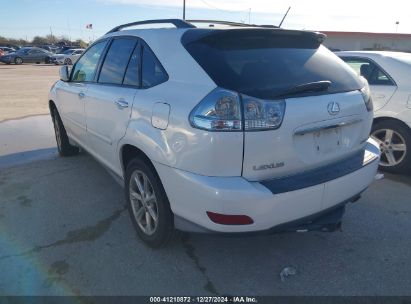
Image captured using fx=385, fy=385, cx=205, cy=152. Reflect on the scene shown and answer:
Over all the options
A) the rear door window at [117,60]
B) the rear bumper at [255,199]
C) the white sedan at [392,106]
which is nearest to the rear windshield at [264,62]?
the rear bumper at [255,199]

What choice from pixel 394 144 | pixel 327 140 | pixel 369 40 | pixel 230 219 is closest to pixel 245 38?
pixel 327 140

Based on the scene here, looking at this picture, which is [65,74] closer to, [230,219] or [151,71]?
[151,71]

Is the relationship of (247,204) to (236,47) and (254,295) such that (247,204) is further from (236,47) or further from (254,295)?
(236,47)

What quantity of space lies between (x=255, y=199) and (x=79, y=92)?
286cm

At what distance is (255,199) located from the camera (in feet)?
7.75

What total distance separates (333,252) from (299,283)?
561 millimetres

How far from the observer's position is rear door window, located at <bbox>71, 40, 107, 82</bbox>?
4.20 m

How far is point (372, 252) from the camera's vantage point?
317 centimetres

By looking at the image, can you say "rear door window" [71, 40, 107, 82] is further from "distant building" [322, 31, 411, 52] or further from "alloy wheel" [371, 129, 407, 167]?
"distant building" [322, 31, 411, 52]

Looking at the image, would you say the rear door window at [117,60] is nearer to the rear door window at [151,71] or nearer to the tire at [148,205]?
the rear door window at [151,71]

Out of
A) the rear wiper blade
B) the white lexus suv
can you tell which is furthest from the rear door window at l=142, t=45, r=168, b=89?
the rear wiper blade

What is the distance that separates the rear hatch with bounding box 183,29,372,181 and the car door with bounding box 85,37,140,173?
30.2 inches

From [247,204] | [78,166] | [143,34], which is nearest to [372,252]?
[247,204]

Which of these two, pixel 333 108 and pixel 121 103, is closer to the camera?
pixel 333 108
